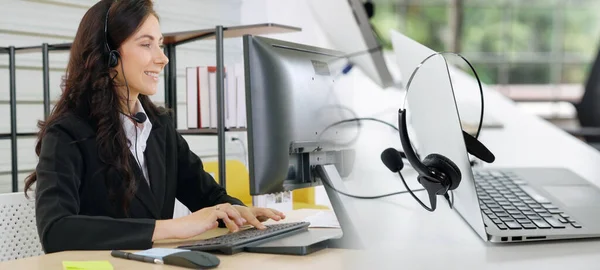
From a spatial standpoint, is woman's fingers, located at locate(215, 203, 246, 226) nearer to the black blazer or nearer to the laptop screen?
the black blazer

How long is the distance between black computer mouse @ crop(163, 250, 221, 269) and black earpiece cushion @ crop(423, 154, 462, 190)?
35cm

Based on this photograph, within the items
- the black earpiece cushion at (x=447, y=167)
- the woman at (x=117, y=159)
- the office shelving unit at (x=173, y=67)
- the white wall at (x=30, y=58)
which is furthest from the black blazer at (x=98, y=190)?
the white wall at (x=30, y=58)

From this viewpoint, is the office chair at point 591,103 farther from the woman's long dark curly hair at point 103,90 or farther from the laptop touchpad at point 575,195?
the woman's long dark curly hair at point 103,90

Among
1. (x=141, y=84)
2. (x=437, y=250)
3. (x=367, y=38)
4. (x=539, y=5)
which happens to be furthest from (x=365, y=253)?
(x=539, y=5)

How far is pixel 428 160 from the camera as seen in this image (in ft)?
3.47

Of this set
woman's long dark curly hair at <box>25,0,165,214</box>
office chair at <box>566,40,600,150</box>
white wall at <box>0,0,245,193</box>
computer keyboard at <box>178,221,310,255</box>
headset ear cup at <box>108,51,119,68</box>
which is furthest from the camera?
office chair at <box>566,40,600,150</box>

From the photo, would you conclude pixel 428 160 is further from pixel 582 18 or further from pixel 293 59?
pixel 582 18

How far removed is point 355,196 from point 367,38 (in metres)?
0.83

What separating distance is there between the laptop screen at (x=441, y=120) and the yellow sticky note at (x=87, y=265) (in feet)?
1.63

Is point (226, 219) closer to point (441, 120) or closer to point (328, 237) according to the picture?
point (328, 237)

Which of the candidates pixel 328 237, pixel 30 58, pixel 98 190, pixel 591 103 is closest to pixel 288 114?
pixel 328 237

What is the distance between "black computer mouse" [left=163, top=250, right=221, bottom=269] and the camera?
924 mm

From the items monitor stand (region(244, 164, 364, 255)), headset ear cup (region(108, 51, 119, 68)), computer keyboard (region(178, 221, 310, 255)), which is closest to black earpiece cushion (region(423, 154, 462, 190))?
monitor stand (region(244, 164, 364, 255))

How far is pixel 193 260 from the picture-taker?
3.03 feet
